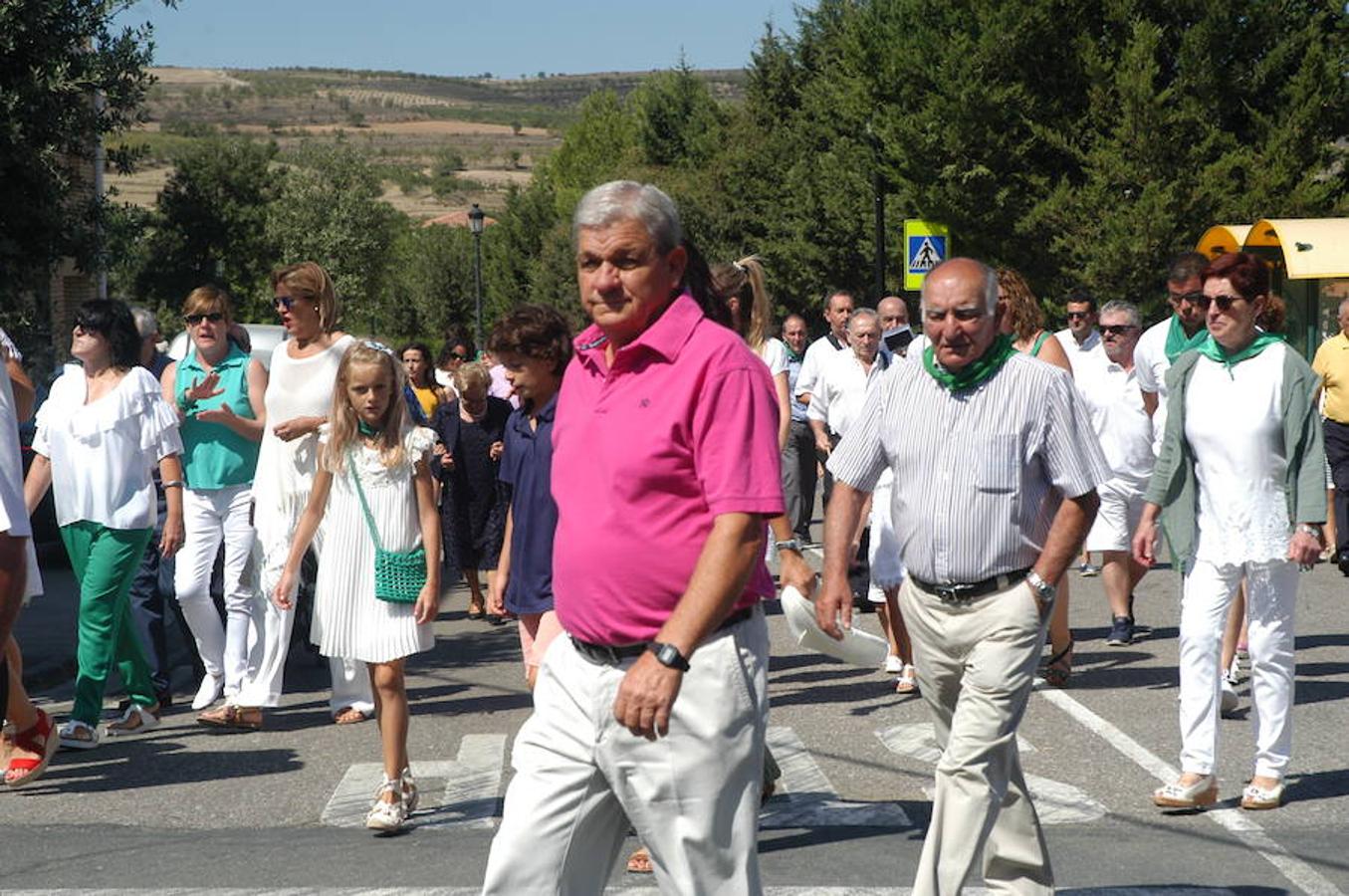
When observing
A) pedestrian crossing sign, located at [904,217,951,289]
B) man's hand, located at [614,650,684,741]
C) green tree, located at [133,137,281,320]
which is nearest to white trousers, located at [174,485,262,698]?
man's hand, located at [614,650,684,741]

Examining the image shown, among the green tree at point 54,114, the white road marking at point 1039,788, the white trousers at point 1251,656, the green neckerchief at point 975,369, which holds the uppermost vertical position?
the green tree at point 54,114

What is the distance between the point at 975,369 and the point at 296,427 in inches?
158

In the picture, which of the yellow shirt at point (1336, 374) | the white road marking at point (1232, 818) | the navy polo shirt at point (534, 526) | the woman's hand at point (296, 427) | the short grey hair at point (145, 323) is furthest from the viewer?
the yellow shirt at point (1336, 374)

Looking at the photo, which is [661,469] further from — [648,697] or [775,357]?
A: [775,357]

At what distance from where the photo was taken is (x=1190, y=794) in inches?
261

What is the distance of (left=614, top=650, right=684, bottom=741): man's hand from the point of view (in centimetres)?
364

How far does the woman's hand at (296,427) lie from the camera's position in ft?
27.5

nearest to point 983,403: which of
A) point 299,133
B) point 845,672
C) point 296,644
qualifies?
point 845,672

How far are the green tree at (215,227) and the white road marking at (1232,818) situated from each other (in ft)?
174

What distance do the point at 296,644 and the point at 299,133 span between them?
518 ft

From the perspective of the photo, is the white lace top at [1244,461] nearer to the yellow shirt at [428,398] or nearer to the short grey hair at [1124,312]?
the short grey hair at [1124,312]

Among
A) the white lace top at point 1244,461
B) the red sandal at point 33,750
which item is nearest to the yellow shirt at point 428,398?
the red sandal at point 33,750

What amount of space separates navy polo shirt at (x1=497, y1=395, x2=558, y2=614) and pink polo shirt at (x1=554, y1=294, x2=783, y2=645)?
2.26m

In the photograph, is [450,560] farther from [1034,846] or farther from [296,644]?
[1034,846]
